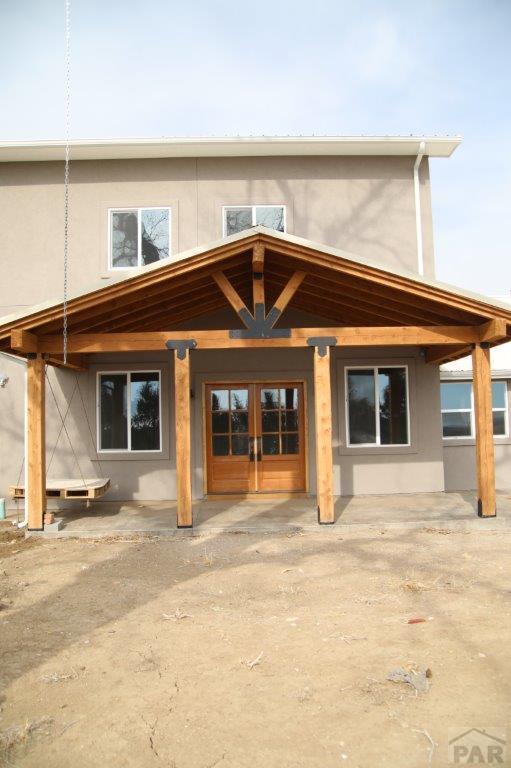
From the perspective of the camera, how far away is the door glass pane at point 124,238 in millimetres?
10648

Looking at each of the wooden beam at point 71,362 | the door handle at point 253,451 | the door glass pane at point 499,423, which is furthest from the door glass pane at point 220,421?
the door glass pane at point 499,423

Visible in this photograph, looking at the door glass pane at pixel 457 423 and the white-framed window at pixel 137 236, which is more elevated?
the white-framed window at pixel 137 236

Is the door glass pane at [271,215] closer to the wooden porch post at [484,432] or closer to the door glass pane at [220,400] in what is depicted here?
the door glass pane at [220,400]

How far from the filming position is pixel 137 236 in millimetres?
10656

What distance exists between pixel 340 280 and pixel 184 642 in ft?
17.2

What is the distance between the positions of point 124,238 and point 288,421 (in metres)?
4.67

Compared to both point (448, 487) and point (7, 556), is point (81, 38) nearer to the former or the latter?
point (7, 556)

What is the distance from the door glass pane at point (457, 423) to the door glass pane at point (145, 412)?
5.75 meters

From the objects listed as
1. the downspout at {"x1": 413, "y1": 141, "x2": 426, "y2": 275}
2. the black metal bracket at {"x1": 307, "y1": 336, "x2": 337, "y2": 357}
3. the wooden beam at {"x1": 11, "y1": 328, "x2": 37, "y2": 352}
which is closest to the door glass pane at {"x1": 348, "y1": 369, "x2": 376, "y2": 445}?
the downspout at {"x1": 413, "y1": 141, "x2": 426, "y2": 275}

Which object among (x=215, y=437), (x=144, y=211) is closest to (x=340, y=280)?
(x=215, y=437)

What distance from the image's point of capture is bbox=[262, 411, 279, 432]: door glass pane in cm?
1037

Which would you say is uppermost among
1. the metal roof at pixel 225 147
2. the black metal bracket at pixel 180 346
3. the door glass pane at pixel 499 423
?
the metal roof at pixel 225 147

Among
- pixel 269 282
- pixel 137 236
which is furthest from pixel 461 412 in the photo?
pixel 137 236

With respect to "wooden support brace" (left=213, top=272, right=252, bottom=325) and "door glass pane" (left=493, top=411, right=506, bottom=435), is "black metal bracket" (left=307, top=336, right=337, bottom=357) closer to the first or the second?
"wooden support brace" (left=213, top=272, right=252, bottom=325)
